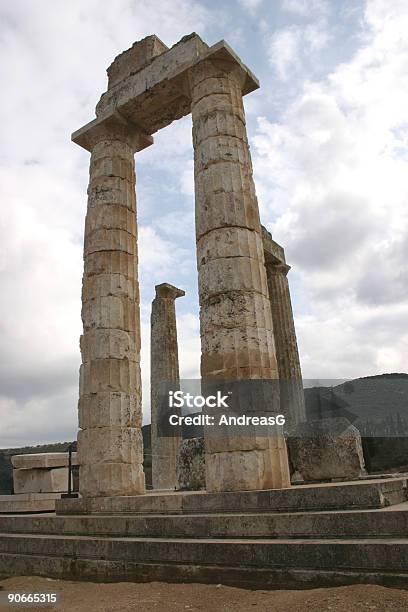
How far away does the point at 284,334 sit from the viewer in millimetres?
18312

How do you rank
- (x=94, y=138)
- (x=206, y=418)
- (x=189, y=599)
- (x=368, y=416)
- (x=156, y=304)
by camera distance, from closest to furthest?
(x=189, y=599), (x=206, y=418), (x=94, y=138), (x=156, y=304), (x=368, y=416)

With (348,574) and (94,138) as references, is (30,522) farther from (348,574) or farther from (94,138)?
(94,138)

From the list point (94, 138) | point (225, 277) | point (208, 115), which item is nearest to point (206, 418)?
point (225, 277)

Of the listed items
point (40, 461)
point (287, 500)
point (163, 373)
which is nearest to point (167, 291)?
point (163, 373)

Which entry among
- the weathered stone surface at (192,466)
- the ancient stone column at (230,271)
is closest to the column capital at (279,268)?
the ancient stone column at (230,271)

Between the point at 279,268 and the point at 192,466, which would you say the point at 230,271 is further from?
the point at 279,268

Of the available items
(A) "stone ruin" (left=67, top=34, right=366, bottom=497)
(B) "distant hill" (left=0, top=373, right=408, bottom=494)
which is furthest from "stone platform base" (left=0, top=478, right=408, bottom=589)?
(B) "distant hill" (left=0, top=373, right=408, bottom=494)

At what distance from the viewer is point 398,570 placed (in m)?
4.27

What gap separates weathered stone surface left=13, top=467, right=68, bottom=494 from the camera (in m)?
12.6

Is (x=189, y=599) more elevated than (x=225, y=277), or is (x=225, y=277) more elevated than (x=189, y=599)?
(x=225, y=277)

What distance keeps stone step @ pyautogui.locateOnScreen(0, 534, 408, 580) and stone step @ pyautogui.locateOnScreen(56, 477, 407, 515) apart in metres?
0.77

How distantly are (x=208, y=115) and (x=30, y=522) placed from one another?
8130mm

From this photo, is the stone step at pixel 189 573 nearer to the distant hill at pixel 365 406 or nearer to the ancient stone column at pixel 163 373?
the ancient stone column at pixel 163 373

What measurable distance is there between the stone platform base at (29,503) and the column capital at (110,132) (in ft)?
29.5
